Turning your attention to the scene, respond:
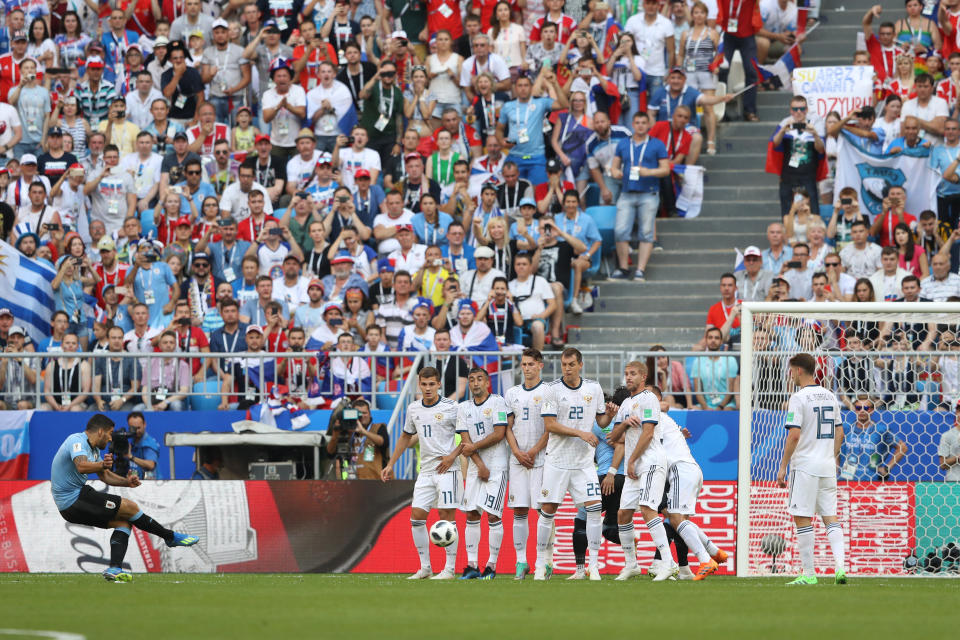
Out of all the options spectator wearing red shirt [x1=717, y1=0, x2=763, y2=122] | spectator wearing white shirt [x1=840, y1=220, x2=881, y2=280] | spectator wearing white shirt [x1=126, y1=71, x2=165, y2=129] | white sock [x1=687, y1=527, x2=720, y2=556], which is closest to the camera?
white sock [x1=687, y1=527, x2=720, y2=556]

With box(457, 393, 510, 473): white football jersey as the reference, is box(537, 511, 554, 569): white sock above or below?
below

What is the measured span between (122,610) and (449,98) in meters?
13.9

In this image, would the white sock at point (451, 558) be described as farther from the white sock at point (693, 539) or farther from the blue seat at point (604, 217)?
the blue seat at point (604, 217)

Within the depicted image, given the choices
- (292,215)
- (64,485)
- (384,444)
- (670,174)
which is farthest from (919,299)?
(64,485)

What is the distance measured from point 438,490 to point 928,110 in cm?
Answer: 970

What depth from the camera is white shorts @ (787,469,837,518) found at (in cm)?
1489

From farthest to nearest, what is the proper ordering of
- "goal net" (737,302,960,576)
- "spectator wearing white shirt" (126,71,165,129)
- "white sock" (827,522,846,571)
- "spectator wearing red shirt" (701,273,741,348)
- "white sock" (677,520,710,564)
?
"spectator wearing white shirt" (126,71,165,129) → "spectator wearing red shirt" (701,273,741,348) → "goal net" (737,302,960,576) → "white sock" (677,520,710,564) → "white sock" (827,522,846,571)

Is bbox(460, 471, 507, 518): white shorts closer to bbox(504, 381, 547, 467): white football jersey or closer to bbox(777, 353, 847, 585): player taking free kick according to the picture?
bbox(504, 381, 547, 467): white football jersey

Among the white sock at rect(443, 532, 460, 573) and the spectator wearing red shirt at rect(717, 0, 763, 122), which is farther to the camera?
the spectator wearing red shirt at rect(717, 0, 763, 122)

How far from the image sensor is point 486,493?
16.1m

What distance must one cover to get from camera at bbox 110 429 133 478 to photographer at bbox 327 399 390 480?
2.46 meters

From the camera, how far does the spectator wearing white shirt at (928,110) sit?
69.8 feet

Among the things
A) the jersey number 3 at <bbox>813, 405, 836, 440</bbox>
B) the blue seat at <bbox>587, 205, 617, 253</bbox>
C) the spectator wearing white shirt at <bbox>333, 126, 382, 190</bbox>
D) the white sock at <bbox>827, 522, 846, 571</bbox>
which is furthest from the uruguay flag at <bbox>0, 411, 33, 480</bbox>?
the white sock at <bbox>827, 522, 846, 571</bbox>

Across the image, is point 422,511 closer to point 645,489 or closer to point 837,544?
point 645,489
